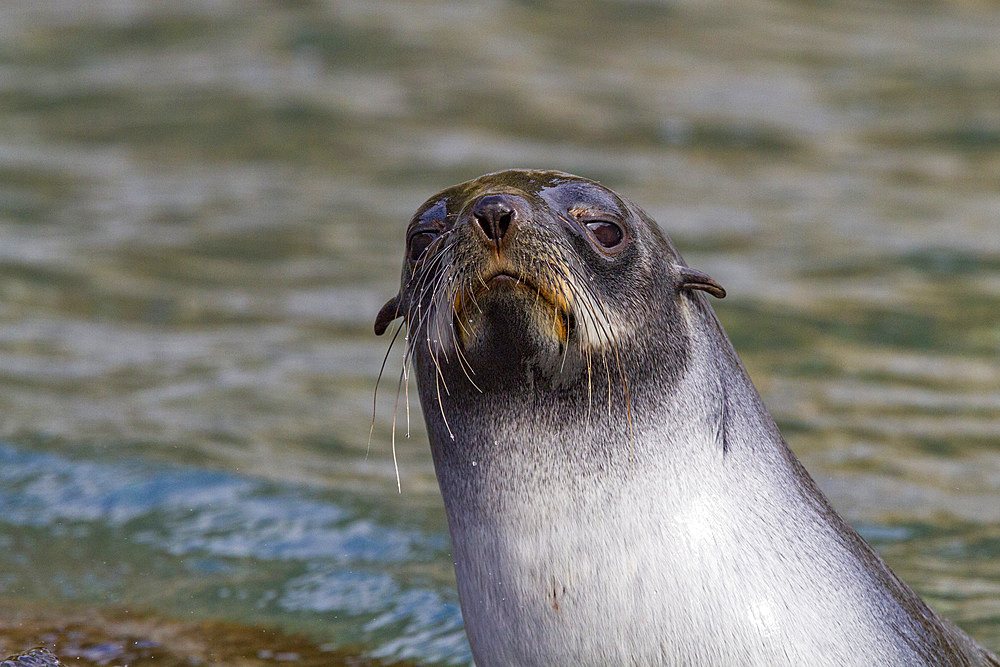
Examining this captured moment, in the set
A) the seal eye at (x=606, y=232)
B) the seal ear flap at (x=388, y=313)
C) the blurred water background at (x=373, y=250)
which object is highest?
the seal eye at (x=606, y=232)

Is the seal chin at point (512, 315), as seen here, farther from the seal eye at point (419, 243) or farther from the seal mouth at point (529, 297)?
the seal eye at point (419, 243)

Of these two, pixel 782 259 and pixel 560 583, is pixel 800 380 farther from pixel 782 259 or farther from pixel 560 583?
pixel 560 583

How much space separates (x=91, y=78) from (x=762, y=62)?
21.4 feet

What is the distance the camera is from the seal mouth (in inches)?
125

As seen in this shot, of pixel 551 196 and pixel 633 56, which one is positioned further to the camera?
pixel 633 56

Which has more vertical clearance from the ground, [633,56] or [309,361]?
[633,56]

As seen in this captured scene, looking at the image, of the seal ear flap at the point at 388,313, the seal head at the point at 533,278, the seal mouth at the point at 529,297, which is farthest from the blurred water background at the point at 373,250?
the seal mouth at the point at 529,297

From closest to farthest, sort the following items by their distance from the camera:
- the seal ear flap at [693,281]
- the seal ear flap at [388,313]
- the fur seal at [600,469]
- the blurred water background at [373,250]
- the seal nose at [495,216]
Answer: the seal nose at [495,216]
the fur seal at [600,469]
the seal ear flap at [693,281]
the seal ear flap at [388,313]
the blurred water background at [373,250]

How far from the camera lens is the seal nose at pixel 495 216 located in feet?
10.4

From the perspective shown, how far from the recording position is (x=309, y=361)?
8367mm

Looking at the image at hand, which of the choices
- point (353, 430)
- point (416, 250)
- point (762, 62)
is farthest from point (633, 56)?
point (416, 250)

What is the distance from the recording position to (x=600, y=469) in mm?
3389

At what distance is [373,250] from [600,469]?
7.22 metres

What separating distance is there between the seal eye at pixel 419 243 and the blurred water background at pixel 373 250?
1.67 m
